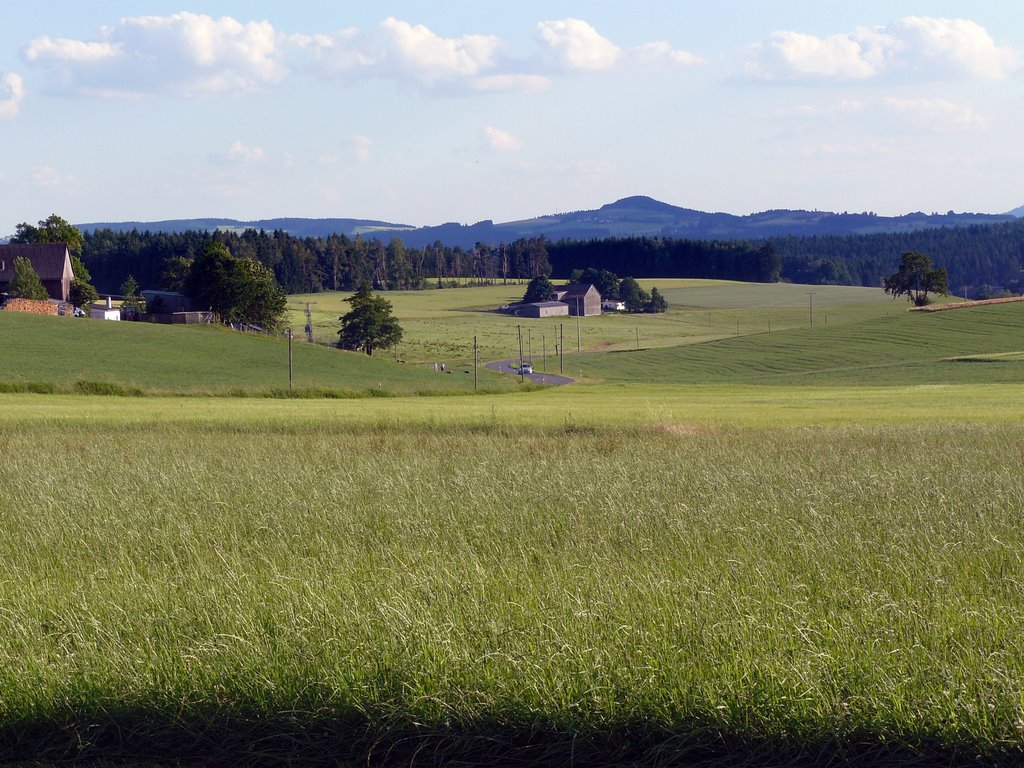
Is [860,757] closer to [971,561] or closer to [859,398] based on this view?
[971,561]

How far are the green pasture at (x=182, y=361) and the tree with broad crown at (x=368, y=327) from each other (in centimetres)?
2318

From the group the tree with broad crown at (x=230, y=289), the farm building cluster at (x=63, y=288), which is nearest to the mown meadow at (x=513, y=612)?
the tree with broad crown at (x=230, y=289)

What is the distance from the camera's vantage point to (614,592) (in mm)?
6617

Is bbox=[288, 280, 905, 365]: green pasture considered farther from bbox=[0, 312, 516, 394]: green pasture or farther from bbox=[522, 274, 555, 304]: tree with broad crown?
bbox=[0, 312, 516, 394]: green pasture

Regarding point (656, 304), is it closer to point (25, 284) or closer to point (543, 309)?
point (543, 309)

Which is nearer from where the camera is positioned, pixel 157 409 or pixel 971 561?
pixel 971 561

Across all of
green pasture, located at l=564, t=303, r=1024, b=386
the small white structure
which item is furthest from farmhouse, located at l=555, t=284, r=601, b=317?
the small white structure

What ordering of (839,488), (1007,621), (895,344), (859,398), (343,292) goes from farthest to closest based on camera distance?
1. (343,292)
2. (895,344)
3. (859,398)
4. (839,488)
5. (1007,621)

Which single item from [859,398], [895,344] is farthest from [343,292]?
[859,398]

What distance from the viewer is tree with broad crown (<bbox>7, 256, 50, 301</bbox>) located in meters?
92.9

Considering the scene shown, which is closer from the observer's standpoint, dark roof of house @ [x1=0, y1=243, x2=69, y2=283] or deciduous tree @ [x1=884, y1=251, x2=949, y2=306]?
dark roof of house @ [x1=0, y1=243, x2=69, y2=283]

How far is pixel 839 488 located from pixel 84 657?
25.1ft

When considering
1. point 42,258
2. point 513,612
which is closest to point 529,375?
point 42,258

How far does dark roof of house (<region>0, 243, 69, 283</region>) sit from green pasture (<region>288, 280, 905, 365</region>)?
26671mm
